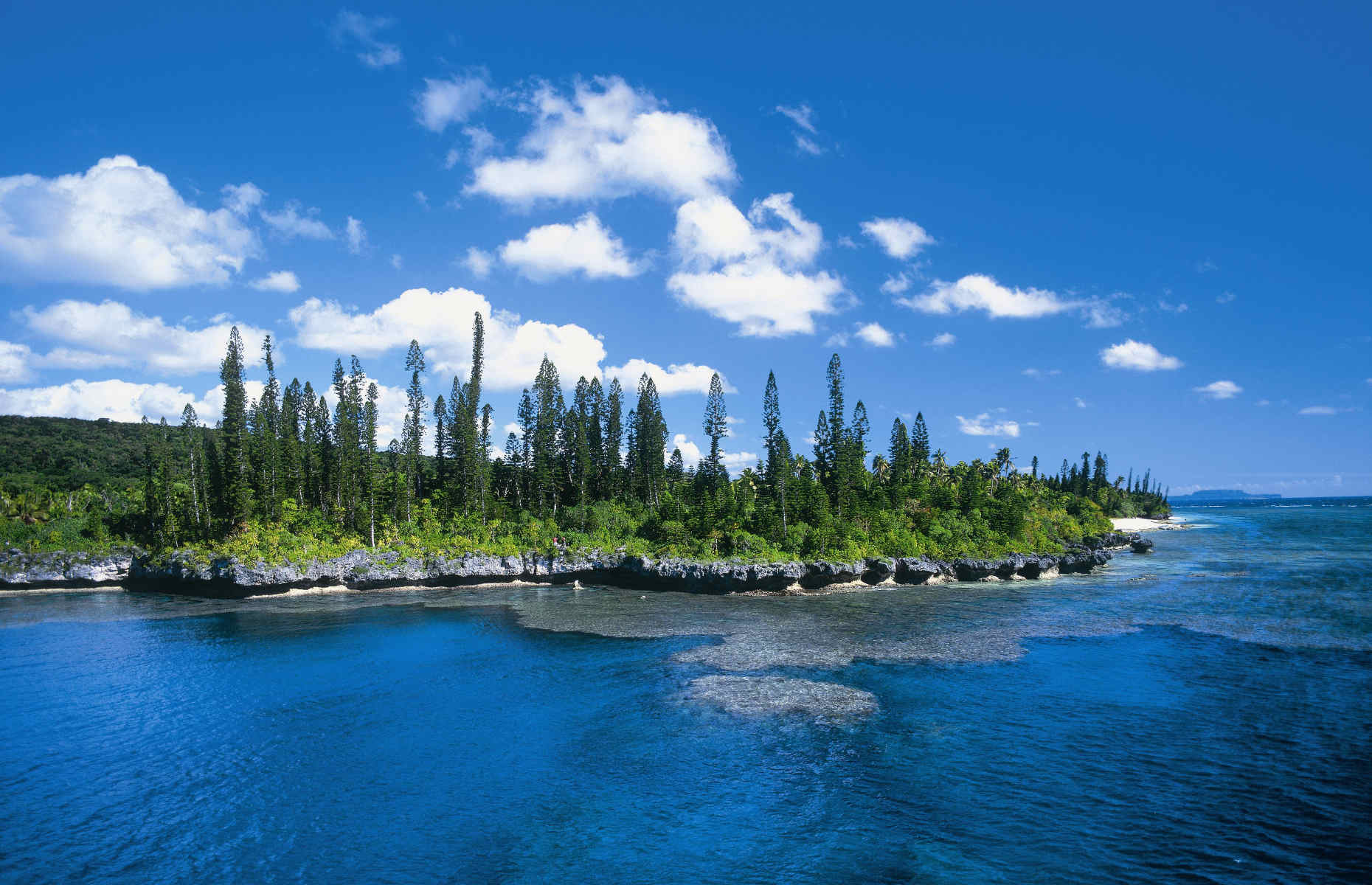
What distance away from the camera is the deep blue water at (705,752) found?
56.7 feet

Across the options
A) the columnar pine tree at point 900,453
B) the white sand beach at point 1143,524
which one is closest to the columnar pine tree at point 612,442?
the columnar pine tree at point 900,453

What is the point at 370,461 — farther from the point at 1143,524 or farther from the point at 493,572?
the point at 1143,524

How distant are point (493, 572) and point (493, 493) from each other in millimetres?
30612

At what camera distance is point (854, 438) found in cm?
9881

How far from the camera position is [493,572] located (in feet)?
242

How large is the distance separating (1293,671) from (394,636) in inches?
2117

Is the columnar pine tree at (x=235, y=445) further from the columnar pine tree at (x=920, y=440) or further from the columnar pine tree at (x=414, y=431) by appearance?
the columnar pine tree at (x=920, y=440)

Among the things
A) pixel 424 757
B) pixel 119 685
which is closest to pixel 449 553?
pixel 119 685

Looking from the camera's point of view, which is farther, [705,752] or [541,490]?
[541,490]

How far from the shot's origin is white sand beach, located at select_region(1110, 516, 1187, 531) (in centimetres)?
15325

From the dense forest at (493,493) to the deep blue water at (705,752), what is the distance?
27.4 meters

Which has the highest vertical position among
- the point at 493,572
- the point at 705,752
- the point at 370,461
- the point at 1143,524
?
the point at 370,461

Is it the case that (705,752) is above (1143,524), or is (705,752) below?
above

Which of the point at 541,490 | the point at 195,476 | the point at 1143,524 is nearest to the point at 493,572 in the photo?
the point at 541,490
